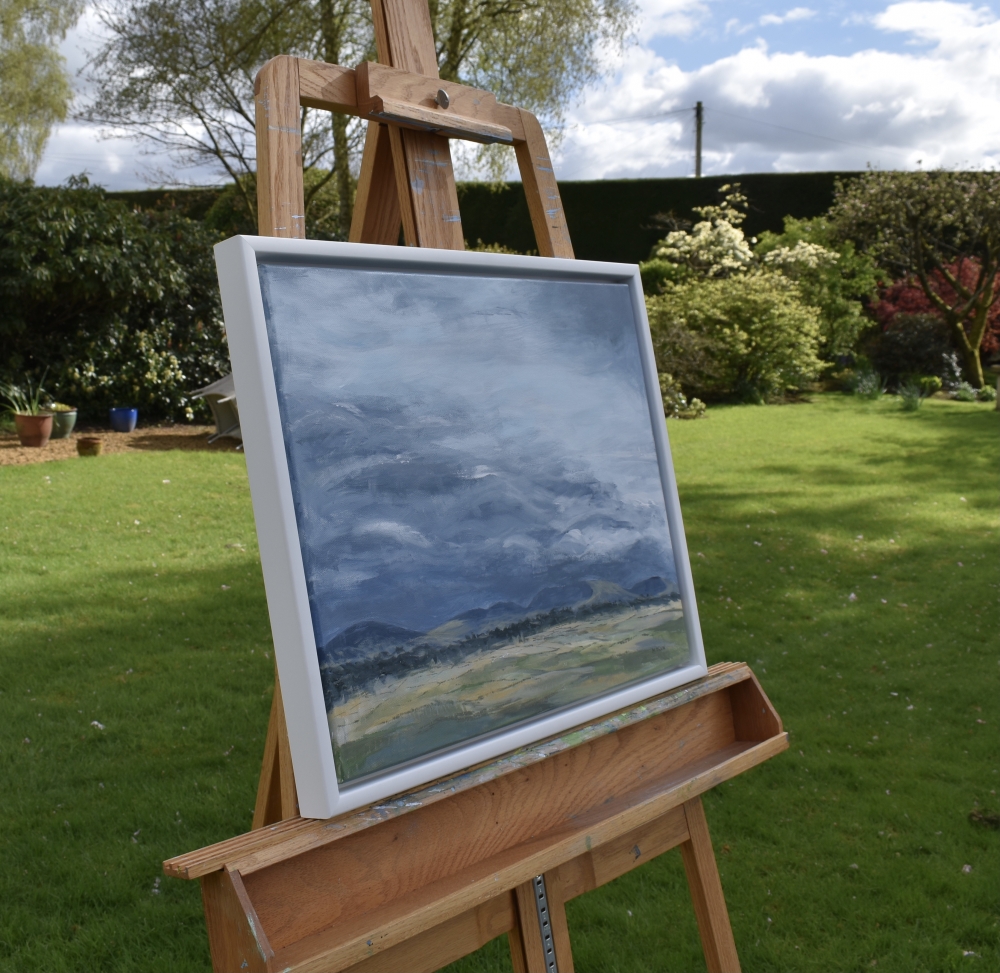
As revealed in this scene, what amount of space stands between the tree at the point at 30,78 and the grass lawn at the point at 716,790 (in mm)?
13818

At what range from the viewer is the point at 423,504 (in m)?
1.46

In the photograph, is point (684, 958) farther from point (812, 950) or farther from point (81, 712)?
point (81, 712)

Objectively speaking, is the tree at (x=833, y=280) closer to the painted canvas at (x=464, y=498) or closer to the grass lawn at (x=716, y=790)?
the grass lawn at (x=716, y=790)

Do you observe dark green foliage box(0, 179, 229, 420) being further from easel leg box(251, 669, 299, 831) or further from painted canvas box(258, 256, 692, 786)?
painted canvas box(258, 256, 692, 786)

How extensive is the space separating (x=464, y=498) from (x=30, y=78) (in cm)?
1980

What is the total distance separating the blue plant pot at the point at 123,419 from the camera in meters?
9.76

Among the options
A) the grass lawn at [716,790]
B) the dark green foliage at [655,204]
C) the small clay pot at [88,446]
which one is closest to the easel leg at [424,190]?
the grass lawn at [716,790]

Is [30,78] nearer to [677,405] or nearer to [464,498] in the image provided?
[677,405]

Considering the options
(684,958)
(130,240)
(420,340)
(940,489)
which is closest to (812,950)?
(684,958)

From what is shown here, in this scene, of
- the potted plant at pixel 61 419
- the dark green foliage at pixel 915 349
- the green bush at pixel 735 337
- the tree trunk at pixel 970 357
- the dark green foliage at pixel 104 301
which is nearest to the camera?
A: the dark green foliage at pixel 104 301

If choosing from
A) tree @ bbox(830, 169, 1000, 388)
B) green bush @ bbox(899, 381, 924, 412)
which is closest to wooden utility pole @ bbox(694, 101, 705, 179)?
tree @ bbox(830, 169, 1000, 388)

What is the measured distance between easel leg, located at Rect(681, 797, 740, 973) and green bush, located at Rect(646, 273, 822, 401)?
11.3 metres

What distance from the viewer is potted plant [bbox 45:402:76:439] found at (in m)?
9.06

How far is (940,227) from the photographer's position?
14.2 meters
